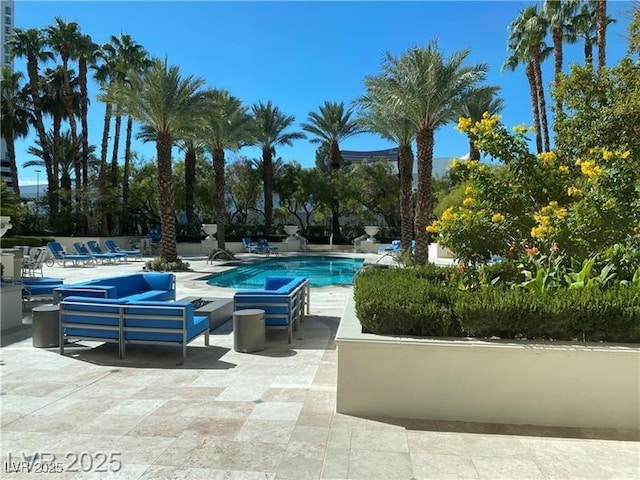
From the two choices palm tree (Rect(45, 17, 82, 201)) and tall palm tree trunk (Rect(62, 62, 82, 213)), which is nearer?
palm tree (Rect(45, 17, 82, 201))

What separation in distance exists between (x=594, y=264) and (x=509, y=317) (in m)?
2.06

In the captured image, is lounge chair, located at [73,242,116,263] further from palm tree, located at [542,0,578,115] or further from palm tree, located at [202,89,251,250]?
palm tree, located at [542,0,578,115]

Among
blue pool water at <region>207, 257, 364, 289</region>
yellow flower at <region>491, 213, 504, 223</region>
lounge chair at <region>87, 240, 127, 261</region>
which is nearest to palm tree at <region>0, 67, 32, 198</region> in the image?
lounge chair at <region>87, 240, 127, 261</region>

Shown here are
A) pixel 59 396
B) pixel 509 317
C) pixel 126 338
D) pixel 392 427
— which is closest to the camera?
pixel 392 427

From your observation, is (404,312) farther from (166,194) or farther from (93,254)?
(93,254)

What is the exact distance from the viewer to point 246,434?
365 cm

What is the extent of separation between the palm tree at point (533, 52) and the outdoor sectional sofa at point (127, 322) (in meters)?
24.6

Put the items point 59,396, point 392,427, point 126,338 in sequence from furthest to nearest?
point 126,338 < point 59,396 < point 392,427

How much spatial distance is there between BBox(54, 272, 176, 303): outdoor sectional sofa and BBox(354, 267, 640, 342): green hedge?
12.3 feet

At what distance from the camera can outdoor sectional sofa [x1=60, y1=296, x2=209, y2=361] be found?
5.81 meters

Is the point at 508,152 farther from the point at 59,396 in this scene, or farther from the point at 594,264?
the point at 59,396

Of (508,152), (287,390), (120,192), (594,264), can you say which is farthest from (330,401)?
(120,192)

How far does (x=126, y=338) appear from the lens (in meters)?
5.90

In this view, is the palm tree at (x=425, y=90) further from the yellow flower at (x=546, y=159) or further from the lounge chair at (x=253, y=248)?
the lounge chair at (x=253, y=248)
